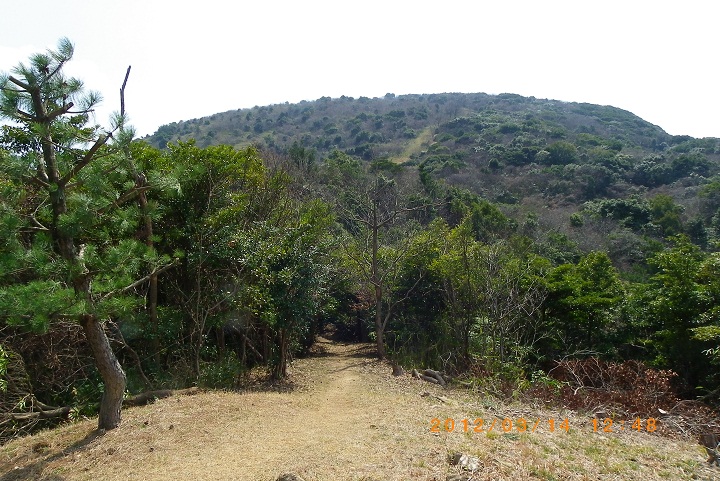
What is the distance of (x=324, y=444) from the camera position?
529 cm

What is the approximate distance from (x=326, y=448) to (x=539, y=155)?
45.5 m

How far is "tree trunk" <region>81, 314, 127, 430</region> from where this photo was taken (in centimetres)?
548

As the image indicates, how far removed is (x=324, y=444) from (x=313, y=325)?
11.1m

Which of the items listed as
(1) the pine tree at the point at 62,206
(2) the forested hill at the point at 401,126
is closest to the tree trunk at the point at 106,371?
(1) the pine tree at the point at 62,206

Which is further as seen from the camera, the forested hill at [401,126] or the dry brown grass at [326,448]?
the forested hill at [401,126]

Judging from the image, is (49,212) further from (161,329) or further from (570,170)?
(570,170)

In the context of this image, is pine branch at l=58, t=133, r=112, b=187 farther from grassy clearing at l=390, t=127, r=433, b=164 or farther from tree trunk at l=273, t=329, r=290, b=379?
grassy clearing at l=390, t=127, r=433, b=164

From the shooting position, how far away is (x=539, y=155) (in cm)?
4572

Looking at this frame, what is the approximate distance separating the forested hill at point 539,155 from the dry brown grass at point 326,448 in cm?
2028

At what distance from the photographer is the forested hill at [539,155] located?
30031 mm

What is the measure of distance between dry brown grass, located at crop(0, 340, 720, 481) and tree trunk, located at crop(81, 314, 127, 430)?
0.69 ft

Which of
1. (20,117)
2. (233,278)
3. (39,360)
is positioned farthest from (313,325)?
(20,117)

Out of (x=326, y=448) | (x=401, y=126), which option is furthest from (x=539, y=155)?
(x=326, y=448)

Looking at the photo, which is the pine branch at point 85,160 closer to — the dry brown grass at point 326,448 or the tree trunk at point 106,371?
the tree trunk at point 106,371
